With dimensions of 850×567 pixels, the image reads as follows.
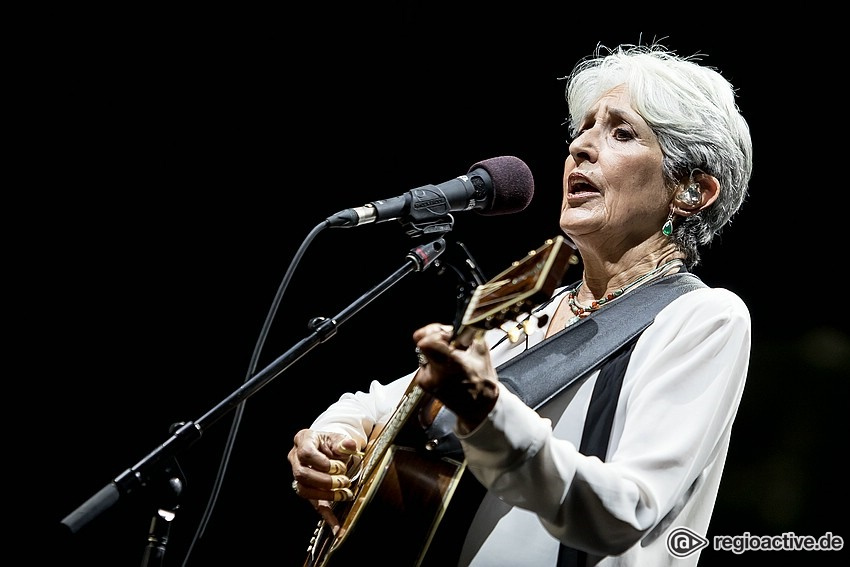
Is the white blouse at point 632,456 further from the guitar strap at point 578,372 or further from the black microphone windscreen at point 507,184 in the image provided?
the black microphone windscreen at point 507,184

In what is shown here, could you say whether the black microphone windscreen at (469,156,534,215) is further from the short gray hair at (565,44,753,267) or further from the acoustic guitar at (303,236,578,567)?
the short gray hair at (565,44,753,267)

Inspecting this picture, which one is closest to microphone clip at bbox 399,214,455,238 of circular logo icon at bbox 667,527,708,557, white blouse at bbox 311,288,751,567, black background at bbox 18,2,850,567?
white blouse at bbox 311,288,751,567

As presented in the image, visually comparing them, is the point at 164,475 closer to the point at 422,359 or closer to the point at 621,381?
the point at 422,359

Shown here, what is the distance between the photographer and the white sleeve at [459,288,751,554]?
1357mm

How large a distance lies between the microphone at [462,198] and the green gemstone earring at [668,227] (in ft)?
1.38

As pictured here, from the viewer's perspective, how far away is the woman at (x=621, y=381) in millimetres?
1362

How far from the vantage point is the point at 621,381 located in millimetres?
1747

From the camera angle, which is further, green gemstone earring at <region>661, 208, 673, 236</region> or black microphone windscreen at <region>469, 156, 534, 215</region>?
green gemstone earring at <region>661, 208, 673, 236</region>

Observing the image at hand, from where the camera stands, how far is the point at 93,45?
3.11 metres

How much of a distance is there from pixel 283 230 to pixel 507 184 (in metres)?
1.58

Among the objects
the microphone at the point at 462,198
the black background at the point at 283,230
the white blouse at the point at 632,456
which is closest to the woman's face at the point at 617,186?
the microphone at the point at 462,198

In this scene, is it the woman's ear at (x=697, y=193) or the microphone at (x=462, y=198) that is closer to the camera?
the microphone at (x=462, y=198)

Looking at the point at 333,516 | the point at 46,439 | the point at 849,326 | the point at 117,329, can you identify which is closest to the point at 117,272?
the point at 117,329

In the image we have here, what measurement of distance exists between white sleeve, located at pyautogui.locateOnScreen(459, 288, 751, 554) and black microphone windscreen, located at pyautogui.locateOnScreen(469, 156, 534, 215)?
1.48ft
